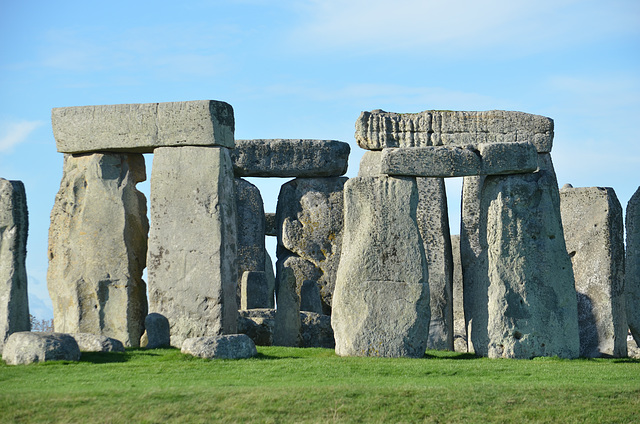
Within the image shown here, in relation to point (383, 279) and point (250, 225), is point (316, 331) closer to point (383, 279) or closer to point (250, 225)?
point (383, 279)

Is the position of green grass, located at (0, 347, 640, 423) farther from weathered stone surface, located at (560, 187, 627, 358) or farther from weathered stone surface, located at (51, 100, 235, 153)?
weathered stone surface, located at (51, 100, 235, 153)

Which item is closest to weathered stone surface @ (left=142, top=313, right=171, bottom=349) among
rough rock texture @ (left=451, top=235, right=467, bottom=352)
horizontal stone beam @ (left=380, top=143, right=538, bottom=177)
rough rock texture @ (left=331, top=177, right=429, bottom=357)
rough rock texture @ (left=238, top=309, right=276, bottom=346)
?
rough rock texture @ (left=238, top=309, right=276, bottom=346)

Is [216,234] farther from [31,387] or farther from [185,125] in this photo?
[31,387]

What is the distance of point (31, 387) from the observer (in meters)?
12.5

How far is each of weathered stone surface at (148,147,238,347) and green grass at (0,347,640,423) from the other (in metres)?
2.14

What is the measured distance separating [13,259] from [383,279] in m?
5.06

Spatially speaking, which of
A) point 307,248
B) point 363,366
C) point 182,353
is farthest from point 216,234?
point 307,248

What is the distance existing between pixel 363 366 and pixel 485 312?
2.58 m

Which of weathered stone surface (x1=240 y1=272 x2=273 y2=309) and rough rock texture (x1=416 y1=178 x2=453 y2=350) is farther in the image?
weathered stone surface (x1=240 y1=272 x2=273 y2=309)

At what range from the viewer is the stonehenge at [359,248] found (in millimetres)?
15422

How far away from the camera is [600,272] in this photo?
58.3ft

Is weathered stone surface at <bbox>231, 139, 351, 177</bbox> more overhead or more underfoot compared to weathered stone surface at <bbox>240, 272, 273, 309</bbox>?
more overhead

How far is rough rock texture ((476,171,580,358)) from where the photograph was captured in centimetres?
1562

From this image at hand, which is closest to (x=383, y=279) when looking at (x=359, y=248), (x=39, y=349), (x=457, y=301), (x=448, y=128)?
(x=359, y=248)
